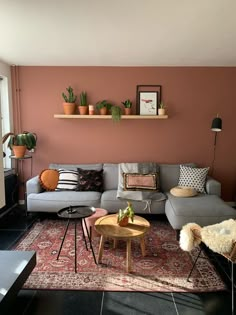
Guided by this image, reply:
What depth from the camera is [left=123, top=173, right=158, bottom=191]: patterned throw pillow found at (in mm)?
3889

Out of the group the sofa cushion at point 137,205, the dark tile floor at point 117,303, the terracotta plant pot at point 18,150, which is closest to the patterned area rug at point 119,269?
the dark tile floor at point 117,303

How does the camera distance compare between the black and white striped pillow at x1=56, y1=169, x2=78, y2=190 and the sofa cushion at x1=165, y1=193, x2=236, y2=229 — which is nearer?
the sofa cushion at x1=165, y1=193, x2=236, y2=229

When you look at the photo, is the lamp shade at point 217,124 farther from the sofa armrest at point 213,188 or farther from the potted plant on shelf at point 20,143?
the potted plant on shelf at point 20,143

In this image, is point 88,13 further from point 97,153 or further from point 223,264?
point 223,264

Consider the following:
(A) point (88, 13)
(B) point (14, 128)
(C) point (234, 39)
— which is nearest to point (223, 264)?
(C) point (234, 39)

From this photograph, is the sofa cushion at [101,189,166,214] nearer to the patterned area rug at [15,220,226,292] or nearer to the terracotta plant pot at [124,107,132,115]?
the patterned area rug at [15,220,226,292]

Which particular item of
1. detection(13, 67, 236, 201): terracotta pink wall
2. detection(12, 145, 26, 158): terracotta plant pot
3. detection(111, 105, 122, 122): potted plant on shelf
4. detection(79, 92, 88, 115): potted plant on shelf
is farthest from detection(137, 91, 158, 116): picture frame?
detection(12, 145, 26, 158): terracotta plant pot

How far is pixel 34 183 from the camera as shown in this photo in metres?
3.81

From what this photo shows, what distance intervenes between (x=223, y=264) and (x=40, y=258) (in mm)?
1937

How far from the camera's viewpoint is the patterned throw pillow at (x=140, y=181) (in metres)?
3.89

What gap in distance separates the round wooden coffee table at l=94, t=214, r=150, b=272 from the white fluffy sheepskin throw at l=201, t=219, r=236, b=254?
66cm

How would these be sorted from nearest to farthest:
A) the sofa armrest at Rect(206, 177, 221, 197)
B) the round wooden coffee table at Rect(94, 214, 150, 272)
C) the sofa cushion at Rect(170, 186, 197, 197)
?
the round wooden coffee table at Rect(94, 214, 150, 272) < the sofa cushion at Rect(170, 186, 197, 197) < the sofa armrest at Rect(206, 177, 221, 197)

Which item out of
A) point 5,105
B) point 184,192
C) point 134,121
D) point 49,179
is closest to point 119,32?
point 134,121

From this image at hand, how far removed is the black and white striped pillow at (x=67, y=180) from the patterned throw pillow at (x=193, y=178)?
1.63 metres
